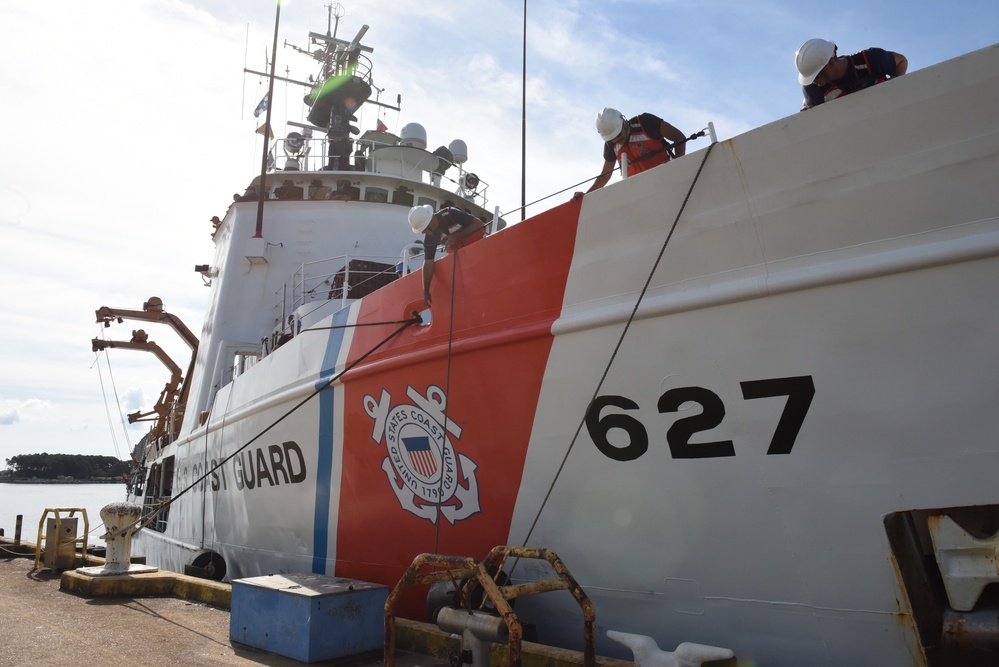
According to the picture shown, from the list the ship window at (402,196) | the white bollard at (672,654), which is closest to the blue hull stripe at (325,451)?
the white bollard at (672,654)

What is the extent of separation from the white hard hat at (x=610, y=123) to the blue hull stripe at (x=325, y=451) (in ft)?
7.92

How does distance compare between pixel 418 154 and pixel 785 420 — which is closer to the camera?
→ pixel 785 420

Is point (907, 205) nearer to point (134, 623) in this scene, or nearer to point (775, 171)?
point (775, 171)

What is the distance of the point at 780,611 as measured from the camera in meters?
2.80

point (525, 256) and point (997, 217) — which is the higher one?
point (525, 256)

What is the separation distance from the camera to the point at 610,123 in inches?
158

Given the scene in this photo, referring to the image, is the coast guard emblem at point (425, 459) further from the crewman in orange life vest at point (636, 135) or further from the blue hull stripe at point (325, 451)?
the crewman in orange life vest at point (636, 135)

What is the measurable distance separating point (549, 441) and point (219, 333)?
6976 millimetres

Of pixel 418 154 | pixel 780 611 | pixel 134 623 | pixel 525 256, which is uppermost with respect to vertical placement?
pixel 418 154

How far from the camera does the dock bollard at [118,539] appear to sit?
20.0 ft

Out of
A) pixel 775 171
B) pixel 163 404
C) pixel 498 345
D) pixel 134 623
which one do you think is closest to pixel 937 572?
pixel 775 171

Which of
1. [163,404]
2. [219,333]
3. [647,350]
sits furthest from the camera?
[163,404]

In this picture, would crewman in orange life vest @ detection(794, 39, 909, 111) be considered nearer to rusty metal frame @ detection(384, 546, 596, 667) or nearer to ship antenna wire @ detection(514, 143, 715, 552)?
ship antenna wire @ detection(514, 143, 715, 552)

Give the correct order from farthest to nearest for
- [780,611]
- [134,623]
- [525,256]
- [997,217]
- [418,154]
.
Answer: [418,154] → [134,623] → [525,256] → [780,611] → [997,217]
